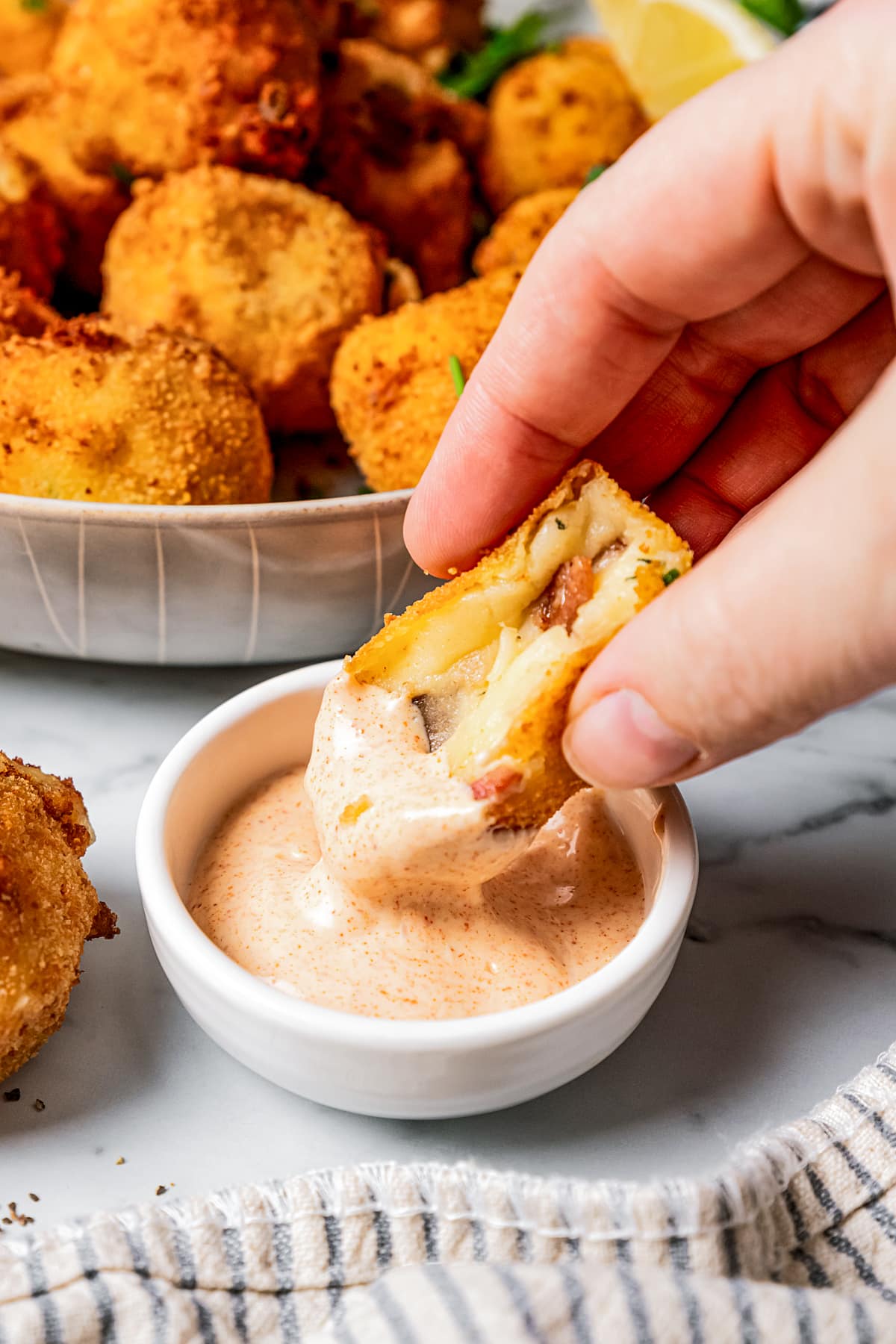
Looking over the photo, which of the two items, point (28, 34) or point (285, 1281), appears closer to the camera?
point (285, 1281)

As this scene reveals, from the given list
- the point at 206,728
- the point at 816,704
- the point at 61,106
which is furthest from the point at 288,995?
the point at 61,106

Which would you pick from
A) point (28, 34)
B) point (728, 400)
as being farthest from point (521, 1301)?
point (28, 34)

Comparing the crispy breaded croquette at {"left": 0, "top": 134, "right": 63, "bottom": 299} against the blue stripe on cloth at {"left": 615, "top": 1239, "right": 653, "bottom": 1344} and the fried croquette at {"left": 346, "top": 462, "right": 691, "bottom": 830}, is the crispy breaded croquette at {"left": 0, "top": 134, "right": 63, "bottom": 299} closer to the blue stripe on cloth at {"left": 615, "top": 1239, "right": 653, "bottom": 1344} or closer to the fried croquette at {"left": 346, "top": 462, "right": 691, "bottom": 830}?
the fried croquette at {"left": 346, "top": 462, "right": 691, "bottom": 830}

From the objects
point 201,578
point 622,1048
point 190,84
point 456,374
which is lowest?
point 622,1048

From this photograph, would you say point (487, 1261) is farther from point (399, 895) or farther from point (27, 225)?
point (27, 225)

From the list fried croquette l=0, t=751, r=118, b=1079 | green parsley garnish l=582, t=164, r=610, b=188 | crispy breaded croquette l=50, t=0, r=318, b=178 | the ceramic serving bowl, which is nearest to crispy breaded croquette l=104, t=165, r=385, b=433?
crispy breaded croquette l=50, t=0, r=318, b=178

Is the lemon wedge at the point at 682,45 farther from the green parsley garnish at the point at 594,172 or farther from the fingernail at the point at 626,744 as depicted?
the fingernail at the point at 626,744

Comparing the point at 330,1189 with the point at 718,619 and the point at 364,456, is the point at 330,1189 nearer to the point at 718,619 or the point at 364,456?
the point at 718,619
